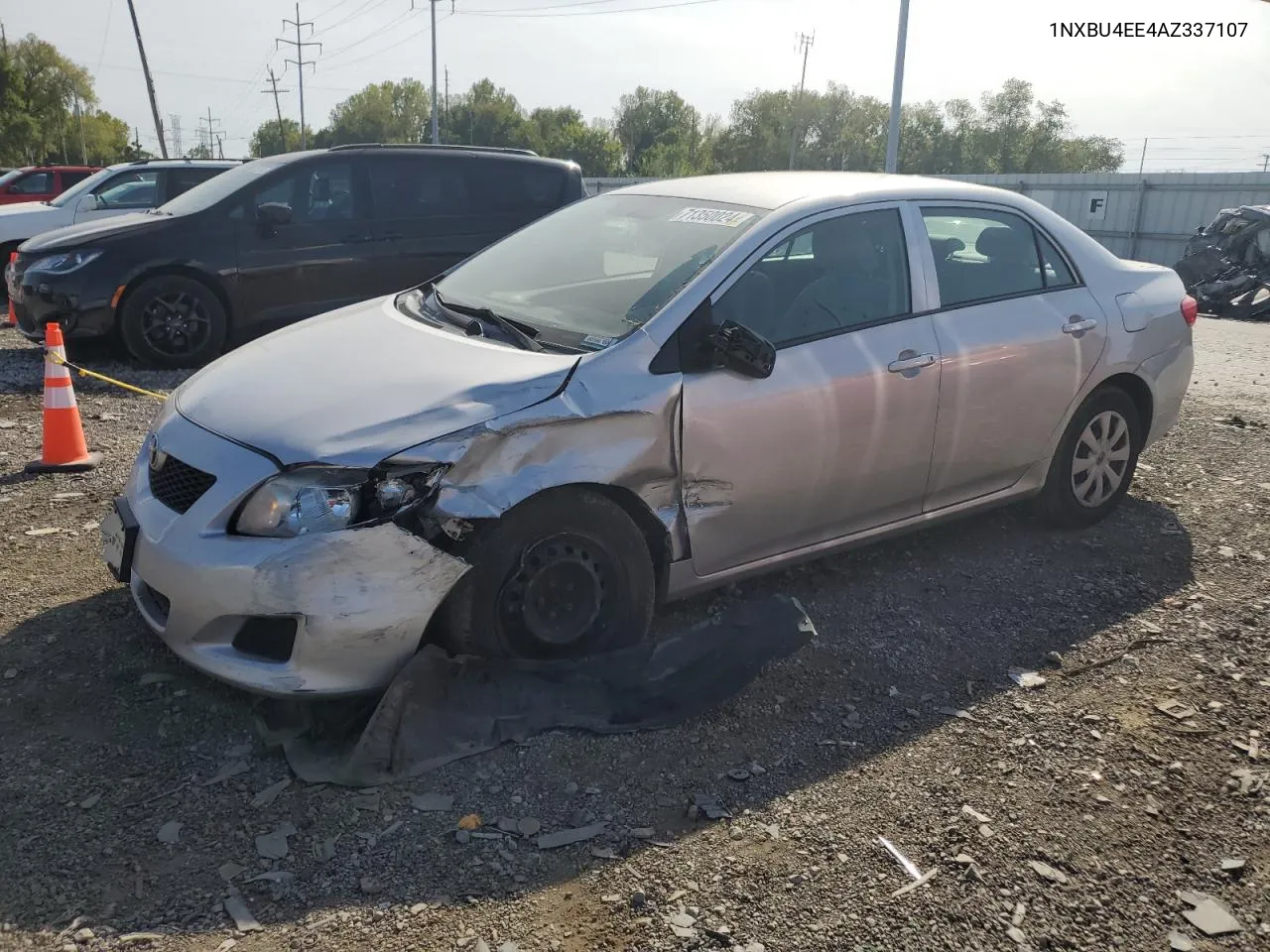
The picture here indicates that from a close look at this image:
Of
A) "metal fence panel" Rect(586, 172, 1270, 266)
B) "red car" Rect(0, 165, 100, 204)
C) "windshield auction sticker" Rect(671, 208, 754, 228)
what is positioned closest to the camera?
"windshield auction sticker" Rect(671, 208, 754, 228)

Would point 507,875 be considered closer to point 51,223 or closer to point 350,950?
point 350,950

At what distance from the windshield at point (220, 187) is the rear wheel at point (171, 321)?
26.6 inches

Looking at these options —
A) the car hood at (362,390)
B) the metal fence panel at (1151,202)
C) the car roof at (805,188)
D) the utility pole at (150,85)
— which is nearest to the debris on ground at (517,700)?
the car hood at (362,390)

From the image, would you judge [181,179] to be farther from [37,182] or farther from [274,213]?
[37,182]

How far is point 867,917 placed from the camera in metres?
2.63

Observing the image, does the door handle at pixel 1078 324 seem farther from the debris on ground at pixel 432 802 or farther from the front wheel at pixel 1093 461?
the debris on ground at pixel 432 802

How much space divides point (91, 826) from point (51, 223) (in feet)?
40.1

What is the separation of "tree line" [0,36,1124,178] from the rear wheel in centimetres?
6498

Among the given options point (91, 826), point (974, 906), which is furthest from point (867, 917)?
Answer: point (91, 826)

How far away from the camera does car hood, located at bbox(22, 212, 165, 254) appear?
8602 mm

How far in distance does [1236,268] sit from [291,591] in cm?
1745

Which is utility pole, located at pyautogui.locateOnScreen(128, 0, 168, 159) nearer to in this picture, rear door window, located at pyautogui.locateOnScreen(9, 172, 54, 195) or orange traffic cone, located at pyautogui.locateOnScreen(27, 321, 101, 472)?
rear door window, located at pyautogui.locateOnScreen(9, 172, 54, 195)

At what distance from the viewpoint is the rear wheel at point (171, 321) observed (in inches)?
339

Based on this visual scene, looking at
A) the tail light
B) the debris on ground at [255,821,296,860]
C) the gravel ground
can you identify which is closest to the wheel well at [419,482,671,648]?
the gravel ground
